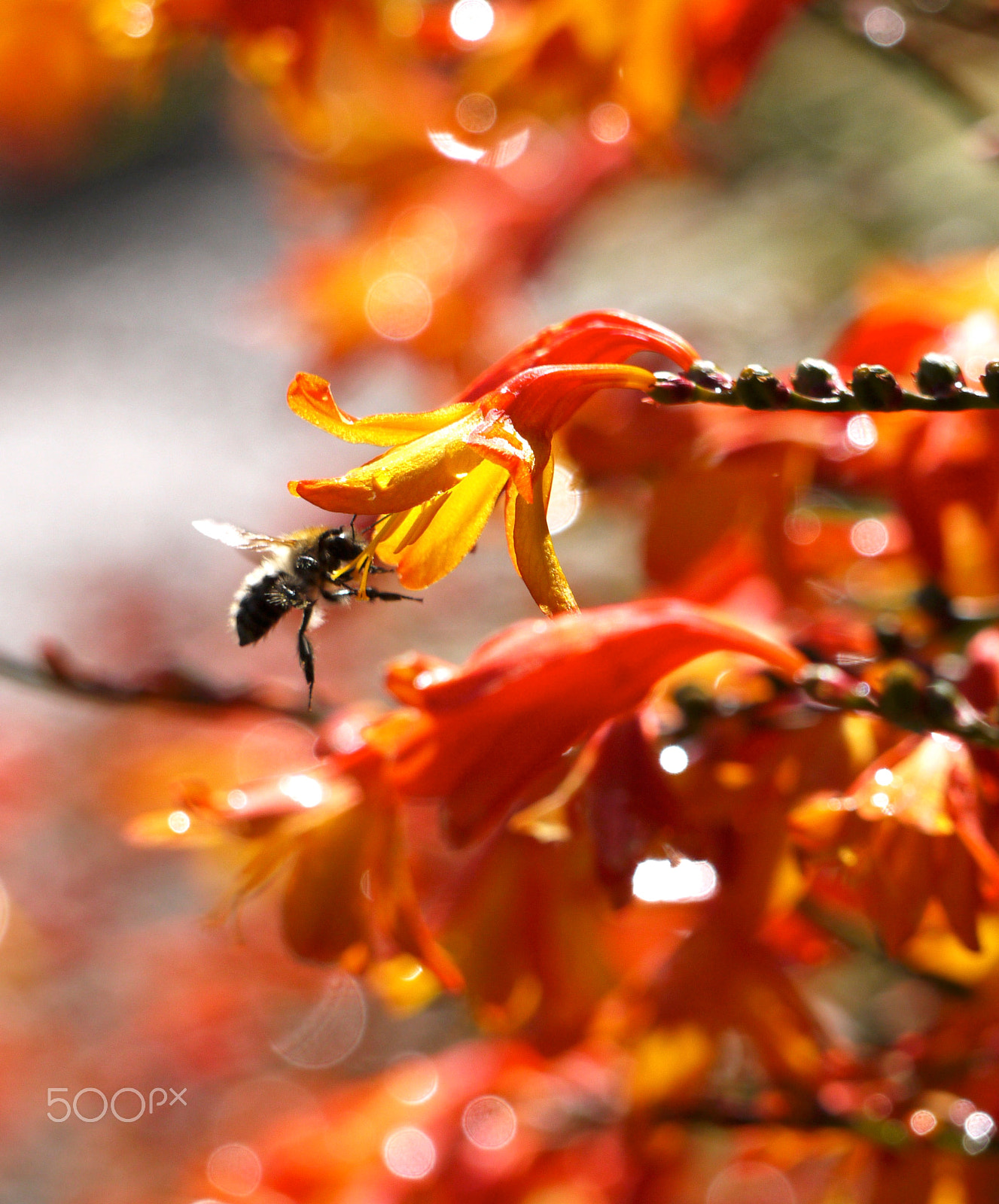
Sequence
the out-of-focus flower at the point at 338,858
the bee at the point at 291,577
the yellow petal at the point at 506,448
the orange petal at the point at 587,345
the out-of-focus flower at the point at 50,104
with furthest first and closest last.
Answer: the out-of-focus flower at the point at 50,104 → the bee at the point at 291,577 → the out-of-focus flower at the point at 338,858 → the orange petal at the point at 587,345 → the yellow petal at the point at 506,448

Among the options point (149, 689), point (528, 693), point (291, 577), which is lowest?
point (149, 689)

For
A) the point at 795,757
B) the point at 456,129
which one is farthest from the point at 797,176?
the point at 795,757

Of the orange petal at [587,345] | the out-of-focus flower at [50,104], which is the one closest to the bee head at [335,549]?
the orange petal at [587,345]

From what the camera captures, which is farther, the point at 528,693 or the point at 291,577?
the point at 291,577

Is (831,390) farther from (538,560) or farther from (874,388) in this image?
(538,560)

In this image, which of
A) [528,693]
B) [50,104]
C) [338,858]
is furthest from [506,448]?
[50,104]

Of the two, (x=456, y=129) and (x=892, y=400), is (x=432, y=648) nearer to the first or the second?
(x=456, y=129)

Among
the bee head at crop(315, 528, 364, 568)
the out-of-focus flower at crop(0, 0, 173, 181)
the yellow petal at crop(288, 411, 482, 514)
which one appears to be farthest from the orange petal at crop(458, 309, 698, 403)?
the out-of-focus flower at crop(0, 0, 173, 181)

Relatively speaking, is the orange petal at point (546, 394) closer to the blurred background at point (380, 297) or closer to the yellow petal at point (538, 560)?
the yellow petal at point (538, 560)
